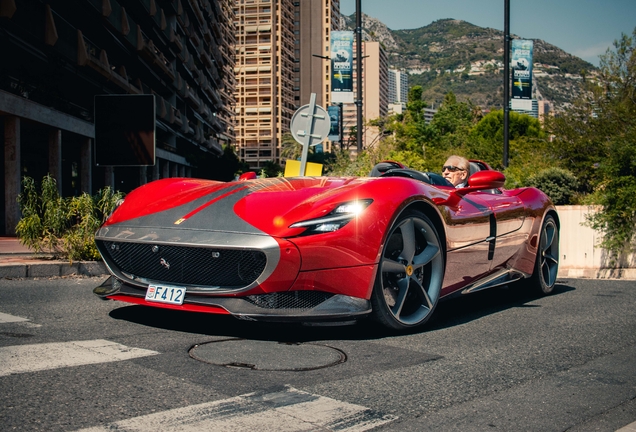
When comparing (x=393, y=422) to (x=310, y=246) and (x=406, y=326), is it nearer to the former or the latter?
(x=310, y=246)

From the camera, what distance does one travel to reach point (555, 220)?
23.1ft

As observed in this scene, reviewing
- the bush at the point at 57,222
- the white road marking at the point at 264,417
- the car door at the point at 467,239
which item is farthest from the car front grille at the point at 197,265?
the bush at the point at 57,222

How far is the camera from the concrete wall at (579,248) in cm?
1212

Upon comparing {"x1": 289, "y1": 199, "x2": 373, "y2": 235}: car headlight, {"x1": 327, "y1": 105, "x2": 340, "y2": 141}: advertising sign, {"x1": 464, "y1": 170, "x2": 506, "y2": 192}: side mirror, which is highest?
{"x1": 327, "y1": 105, "x2": 340, "y2": 141}: advertising sign

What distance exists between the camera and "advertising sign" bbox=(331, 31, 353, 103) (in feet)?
69.4

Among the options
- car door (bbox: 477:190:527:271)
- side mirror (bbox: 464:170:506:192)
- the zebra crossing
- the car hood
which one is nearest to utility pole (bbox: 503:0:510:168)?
car door (bbox: 477:190:527:271)

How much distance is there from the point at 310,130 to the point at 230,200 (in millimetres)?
7101

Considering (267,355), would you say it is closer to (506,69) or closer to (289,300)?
(289,300)

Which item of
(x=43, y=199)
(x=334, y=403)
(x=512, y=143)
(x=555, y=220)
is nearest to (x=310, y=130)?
(x=43, y=199)

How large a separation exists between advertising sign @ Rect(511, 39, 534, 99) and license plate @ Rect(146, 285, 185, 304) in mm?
21212

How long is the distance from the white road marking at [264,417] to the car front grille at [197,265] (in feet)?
3.76

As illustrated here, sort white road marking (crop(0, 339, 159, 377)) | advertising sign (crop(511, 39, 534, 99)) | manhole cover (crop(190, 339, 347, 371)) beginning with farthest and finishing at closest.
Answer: advertising sign (crop(511, 39, 534, 99)) → manhole cover (crop(190, 339, 347, 371)) → white road marking (crop(0, 339, 159, 377))

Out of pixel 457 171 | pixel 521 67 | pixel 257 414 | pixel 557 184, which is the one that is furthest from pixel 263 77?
pixel 257 414

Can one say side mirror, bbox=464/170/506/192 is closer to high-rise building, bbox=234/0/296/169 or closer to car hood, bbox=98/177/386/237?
car hood, bbox=98/177/386/237
